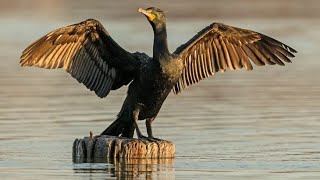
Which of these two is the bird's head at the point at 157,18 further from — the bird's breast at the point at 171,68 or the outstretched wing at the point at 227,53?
the outstretched wing at the point at 227,53

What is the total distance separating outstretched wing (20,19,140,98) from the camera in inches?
667

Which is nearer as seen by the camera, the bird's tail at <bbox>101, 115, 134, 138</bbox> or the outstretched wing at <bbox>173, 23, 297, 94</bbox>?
the bird's tail at <bbox>101, 115, 134, 138</bbox>

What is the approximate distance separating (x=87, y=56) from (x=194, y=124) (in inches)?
110

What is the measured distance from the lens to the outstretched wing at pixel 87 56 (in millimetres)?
16953

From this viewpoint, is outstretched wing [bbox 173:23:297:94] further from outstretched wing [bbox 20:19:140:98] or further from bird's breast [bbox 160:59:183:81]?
bird's breast [bbox 160:59:183:81]

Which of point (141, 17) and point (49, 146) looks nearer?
A: point (49, 146)

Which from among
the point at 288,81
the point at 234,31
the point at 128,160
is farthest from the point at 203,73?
the point at 288,81

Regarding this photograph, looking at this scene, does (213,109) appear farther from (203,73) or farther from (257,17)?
(257,17)

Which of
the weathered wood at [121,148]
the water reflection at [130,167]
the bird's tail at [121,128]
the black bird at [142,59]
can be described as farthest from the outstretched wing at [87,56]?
the water reflection at [130,167]

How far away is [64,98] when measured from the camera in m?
22.5

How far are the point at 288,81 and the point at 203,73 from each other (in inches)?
268

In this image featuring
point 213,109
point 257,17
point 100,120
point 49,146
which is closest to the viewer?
point 49,146

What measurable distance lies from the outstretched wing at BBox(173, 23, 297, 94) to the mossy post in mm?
1333

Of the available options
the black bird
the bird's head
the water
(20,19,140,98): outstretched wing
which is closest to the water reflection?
the water
